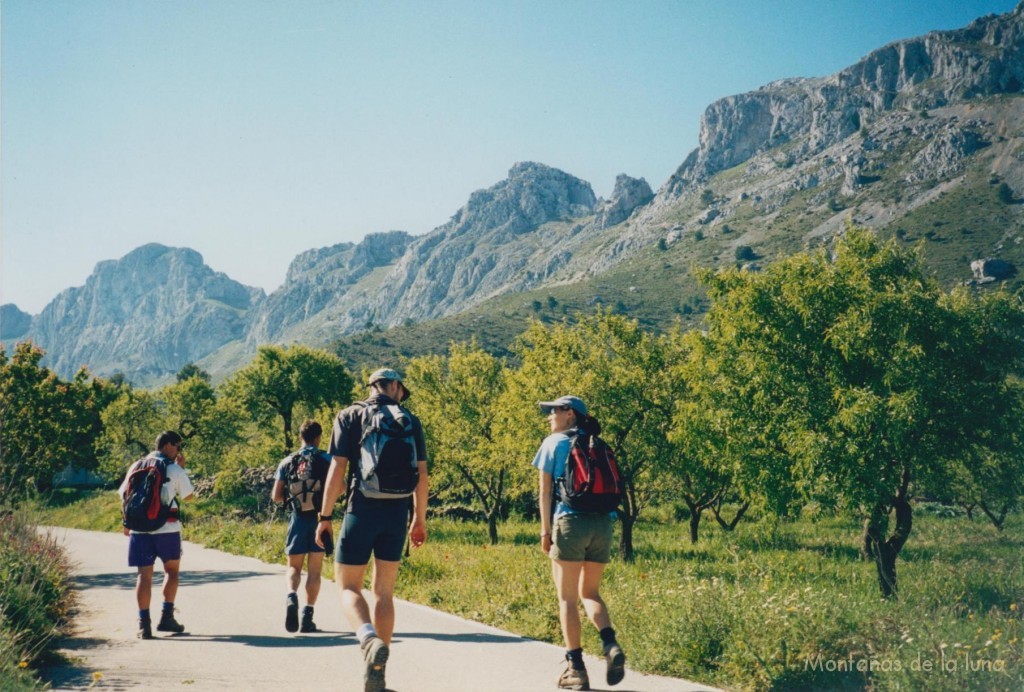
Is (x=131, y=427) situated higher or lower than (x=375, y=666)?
higher

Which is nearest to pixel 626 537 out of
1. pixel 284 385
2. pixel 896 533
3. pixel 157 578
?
pixel 896 533

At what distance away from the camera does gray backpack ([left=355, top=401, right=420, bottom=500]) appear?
5.25 metres

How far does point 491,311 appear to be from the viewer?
177m

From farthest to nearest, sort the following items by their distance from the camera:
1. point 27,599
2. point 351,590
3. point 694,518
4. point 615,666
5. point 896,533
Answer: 1. point 694,518
2. point 896,533
3. point 27,599
4. point 351,590
5. point 615,666

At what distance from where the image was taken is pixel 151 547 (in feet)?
23.9

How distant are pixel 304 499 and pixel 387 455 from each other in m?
2.87

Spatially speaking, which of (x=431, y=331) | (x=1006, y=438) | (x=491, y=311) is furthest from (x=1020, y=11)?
(x=1006, y=438)

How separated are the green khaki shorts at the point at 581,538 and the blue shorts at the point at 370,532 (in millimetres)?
1285

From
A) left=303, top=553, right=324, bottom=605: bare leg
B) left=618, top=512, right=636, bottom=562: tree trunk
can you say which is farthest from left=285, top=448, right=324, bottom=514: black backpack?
left=618, top=512, right=636, bottom=562: tree trunk

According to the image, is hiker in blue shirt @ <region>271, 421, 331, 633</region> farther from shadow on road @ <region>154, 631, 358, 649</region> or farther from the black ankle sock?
the black ankle sock

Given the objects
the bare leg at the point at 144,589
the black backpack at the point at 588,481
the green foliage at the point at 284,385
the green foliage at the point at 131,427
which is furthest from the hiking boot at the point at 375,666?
the green foliage at the point at 131,427

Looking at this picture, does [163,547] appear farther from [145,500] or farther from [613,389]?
[613,389]

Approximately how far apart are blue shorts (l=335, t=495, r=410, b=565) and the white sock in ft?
1.72

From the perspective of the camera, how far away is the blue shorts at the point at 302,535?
7746 mm
